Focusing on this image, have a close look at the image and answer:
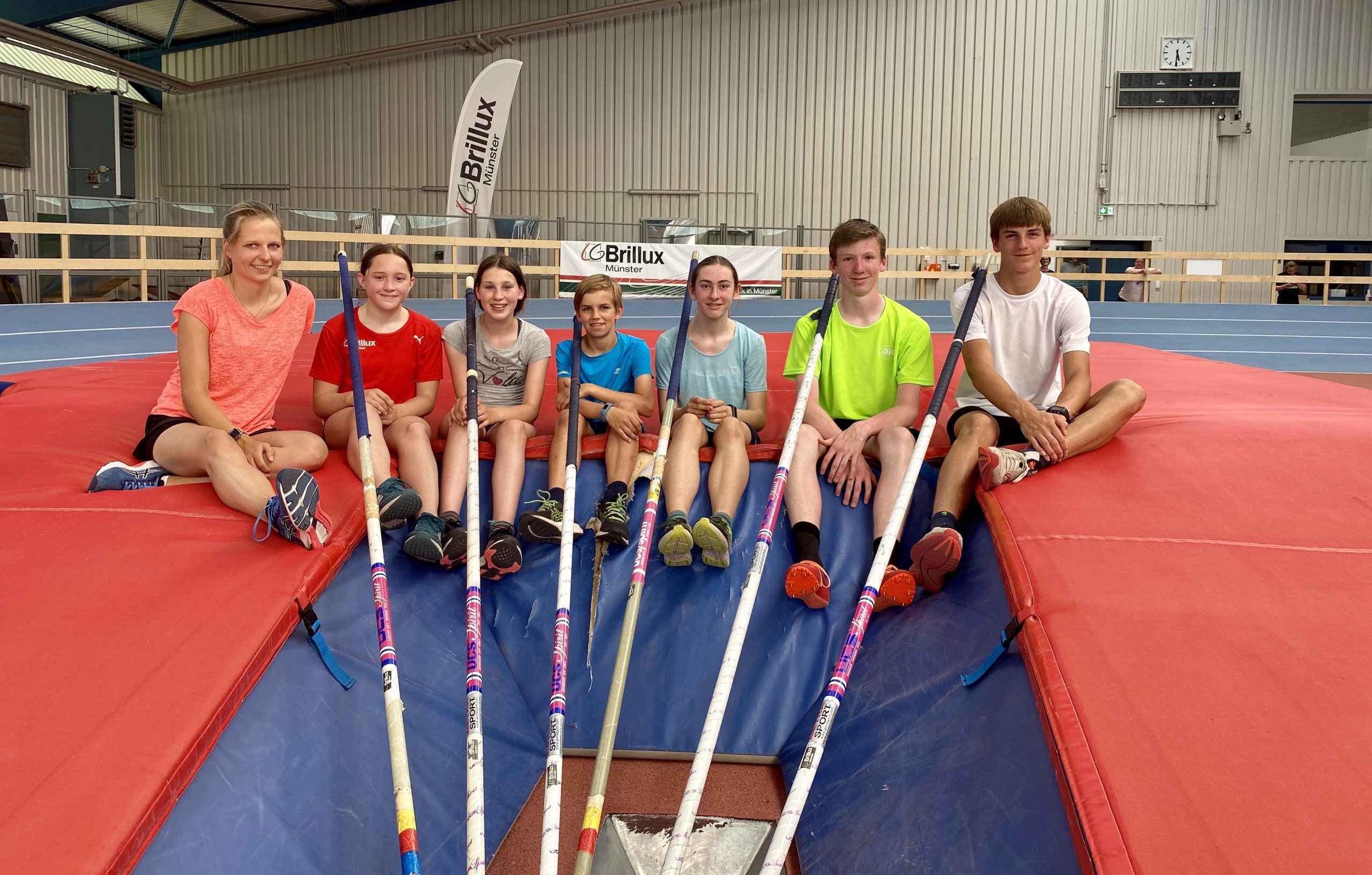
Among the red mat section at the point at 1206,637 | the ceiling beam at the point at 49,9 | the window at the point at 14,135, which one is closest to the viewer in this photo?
the red mat section at the point at 1206,637

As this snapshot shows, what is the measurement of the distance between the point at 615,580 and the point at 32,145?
1497cm

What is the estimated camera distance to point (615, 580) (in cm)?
284

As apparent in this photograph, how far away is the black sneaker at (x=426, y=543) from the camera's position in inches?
103

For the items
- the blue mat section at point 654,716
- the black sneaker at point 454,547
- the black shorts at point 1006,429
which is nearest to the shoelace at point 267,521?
the blue mat section at point 654,716

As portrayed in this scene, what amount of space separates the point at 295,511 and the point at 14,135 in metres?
14.6

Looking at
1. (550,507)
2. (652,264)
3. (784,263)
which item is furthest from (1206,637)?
(784,263)

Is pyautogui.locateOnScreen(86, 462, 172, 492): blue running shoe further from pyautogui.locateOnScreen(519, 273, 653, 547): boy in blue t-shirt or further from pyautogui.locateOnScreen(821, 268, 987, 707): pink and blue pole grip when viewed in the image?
pyautogui.locateOnScreen(821, 268, 987, 707): pink and blue pole grip

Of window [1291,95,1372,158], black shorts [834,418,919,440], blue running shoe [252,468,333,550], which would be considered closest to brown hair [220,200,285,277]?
blue running shoe [252,468,333,550]

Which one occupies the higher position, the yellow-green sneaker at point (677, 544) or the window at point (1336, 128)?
the window at point (1336, 128)

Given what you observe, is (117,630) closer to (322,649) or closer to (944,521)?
(322,649)

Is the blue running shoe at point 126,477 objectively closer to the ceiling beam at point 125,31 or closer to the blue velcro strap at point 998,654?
the blue velcro strap at point 998,654

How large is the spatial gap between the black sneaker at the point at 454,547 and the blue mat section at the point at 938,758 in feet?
3.42

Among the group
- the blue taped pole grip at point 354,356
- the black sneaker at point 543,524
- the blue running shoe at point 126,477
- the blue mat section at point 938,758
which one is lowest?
the blue mat section at point 938,758

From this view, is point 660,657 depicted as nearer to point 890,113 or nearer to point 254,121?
point 890,113
